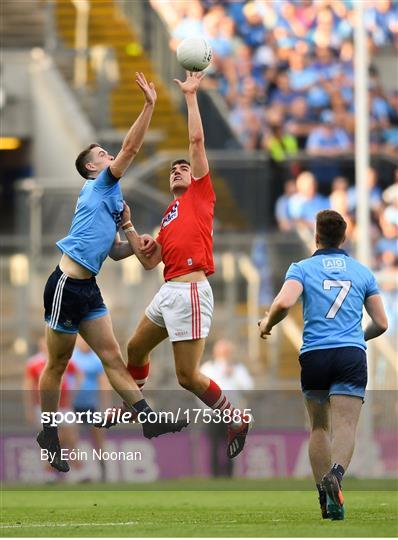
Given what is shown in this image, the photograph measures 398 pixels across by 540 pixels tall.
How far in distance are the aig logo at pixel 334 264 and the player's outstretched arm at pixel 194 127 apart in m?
1.28

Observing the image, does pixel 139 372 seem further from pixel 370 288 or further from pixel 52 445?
pixel 370 288

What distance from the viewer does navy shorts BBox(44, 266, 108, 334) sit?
12.5 meters

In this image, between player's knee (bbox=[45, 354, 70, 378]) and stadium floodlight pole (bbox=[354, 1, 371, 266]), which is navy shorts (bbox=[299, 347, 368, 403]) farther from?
stadium floodlight pole (bbox=[354, 1, 371, 266])

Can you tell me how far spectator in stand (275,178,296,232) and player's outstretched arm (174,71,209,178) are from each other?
441 inches

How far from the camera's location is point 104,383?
20.8 m

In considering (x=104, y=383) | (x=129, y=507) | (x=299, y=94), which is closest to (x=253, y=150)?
(x=299, y=94)

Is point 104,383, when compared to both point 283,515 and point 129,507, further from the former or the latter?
point 283,515

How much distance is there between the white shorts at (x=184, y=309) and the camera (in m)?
12.6

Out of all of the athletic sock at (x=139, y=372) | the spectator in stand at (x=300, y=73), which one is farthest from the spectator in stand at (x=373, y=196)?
the athletic sock at (x=139, y=372)

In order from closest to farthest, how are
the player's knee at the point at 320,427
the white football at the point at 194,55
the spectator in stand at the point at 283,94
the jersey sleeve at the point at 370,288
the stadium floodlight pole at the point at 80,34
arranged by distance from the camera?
the jersey sleeve at the point at 370,288
the player's knee at the point at 320,427
the white football at the point at 194,55
the stadium floodlight pole at the point at 80,34
the spectator in stand at the point at 283,94

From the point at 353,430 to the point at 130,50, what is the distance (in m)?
16.5

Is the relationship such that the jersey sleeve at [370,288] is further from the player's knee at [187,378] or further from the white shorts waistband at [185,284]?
the player's knee at [187,378]

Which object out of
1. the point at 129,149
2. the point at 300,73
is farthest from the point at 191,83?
the point at 300,73

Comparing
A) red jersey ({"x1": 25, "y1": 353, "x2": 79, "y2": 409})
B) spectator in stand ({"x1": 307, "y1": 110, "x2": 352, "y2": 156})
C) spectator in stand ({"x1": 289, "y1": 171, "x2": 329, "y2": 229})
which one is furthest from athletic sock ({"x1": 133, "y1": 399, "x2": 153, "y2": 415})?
spectator in stand ({"x1": 307, "y1": 110, "x2": 352, "y2": 156})
